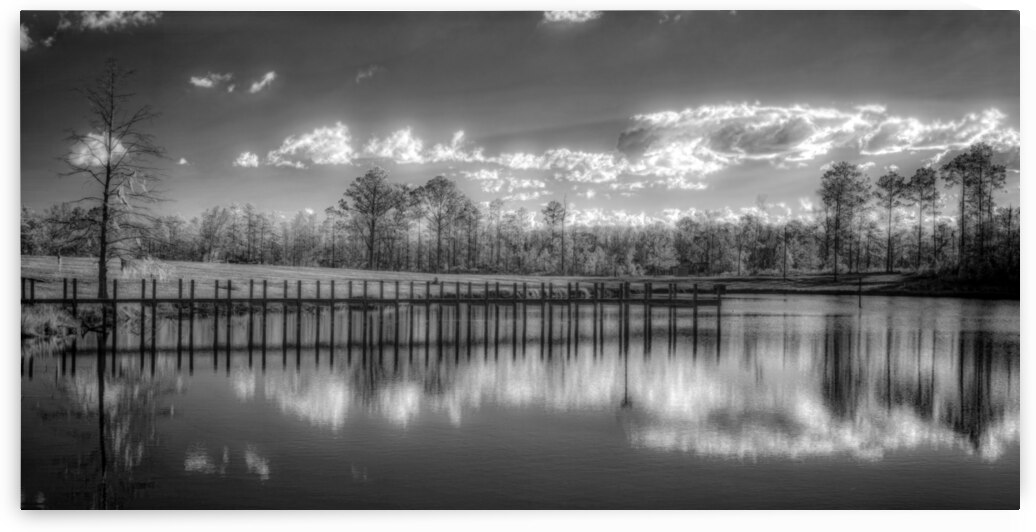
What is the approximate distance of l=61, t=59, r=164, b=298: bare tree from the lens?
31.0ft

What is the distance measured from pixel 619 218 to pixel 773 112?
3254 millimetres

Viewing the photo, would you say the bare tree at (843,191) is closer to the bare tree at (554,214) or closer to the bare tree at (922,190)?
the bare tree at (922,190)

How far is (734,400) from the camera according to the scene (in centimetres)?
936

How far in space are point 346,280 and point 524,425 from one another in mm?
10914

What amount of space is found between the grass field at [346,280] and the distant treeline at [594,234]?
226mm

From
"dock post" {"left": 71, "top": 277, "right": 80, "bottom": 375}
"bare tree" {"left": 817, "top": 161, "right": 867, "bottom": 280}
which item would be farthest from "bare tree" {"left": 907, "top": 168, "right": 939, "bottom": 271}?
"dock post" {"left": 71, "top": 277, "right": 80, "bottom": 375}

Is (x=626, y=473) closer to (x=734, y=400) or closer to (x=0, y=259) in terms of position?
(x=734, y=400)

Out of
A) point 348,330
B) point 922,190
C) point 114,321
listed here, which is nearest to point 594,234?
point 348,330

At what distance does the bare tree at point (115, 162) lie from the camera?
9.45 m

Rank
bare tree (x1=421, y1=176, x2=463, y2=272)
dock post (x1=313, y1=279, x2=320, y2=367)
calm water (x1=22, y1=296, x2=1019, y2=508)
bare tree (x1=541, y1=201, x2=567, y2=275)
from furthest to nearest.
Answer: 1. bare tree (x1=541, y1=201, x2=567, y2=275)
2. bare tree (x1=421, y1=176, x2=463, y2=272)
3. dock post (x1=313, y1=279, x2=320, y2=367)
4. calm water (x1=22, y1=296, x2=1019, y2=508)

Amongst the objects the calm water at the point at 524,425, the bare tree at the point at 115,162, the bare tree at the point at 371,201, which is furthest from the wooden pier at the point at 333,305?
the bare tree at the point at 371,201

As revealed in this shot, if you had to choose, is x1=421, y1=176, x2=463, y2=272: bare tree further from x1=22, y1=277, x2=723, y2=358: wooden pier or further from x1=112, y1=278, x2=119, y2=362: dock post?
x1=112, y1=278, x2=119, y2=362: dock post

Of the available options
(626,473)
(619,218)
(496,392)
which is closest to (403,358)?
(496,392)

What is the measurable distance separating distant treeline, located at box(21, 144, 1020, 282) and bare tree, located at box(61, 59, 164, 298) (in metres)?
0.16
